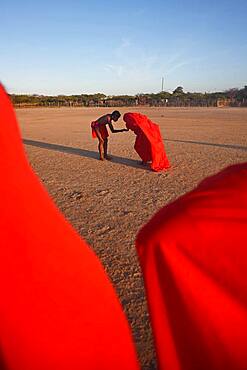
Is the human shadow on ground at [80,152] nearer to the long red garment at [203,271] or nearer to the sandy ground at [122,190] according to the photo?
the sandy ground at [122,190]

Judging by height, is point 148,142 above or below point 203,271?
below

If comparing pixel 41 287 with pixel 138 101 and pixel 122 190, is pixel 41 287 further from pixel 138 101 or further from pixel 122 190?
pixel 138 101

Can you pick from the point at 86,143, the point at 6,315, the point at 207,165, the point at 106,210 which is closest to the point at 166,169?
the point at 207,165

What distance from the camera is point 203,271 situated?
1.50 metres

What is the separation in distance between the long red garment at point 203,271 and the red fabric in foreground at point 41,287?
0.28m

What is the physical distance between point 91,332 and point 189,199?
741 mm

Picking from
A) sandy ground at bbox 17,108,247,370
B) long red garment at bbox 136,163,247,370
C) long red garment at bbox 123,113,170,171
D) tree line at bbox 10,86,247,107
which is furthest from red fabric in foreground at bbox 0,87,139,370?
tree line at bbox 10,86,247,107

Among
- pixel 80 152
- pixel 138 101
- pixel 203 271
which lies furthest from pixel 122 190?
pixel 138 101

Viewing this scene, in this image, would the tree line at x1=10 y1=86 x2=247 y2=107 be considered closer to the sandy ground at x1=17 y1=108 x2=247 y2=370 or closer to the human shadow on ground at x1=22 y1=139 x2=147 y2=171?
the human shadow on ground at x1=22 y1=139 x2=147 y2=171

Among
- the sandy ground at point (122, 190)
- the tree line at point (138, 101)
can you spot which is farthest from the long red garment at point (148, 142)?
the tree line at point (138, 101)

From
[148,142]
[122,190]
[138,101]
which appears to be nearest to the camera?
[122,190]

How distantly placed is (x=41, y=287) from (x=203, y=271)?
2.22ft

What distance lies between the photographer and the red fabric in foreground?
1.38 metres

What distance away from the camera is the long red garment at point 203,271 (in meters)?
1.46
